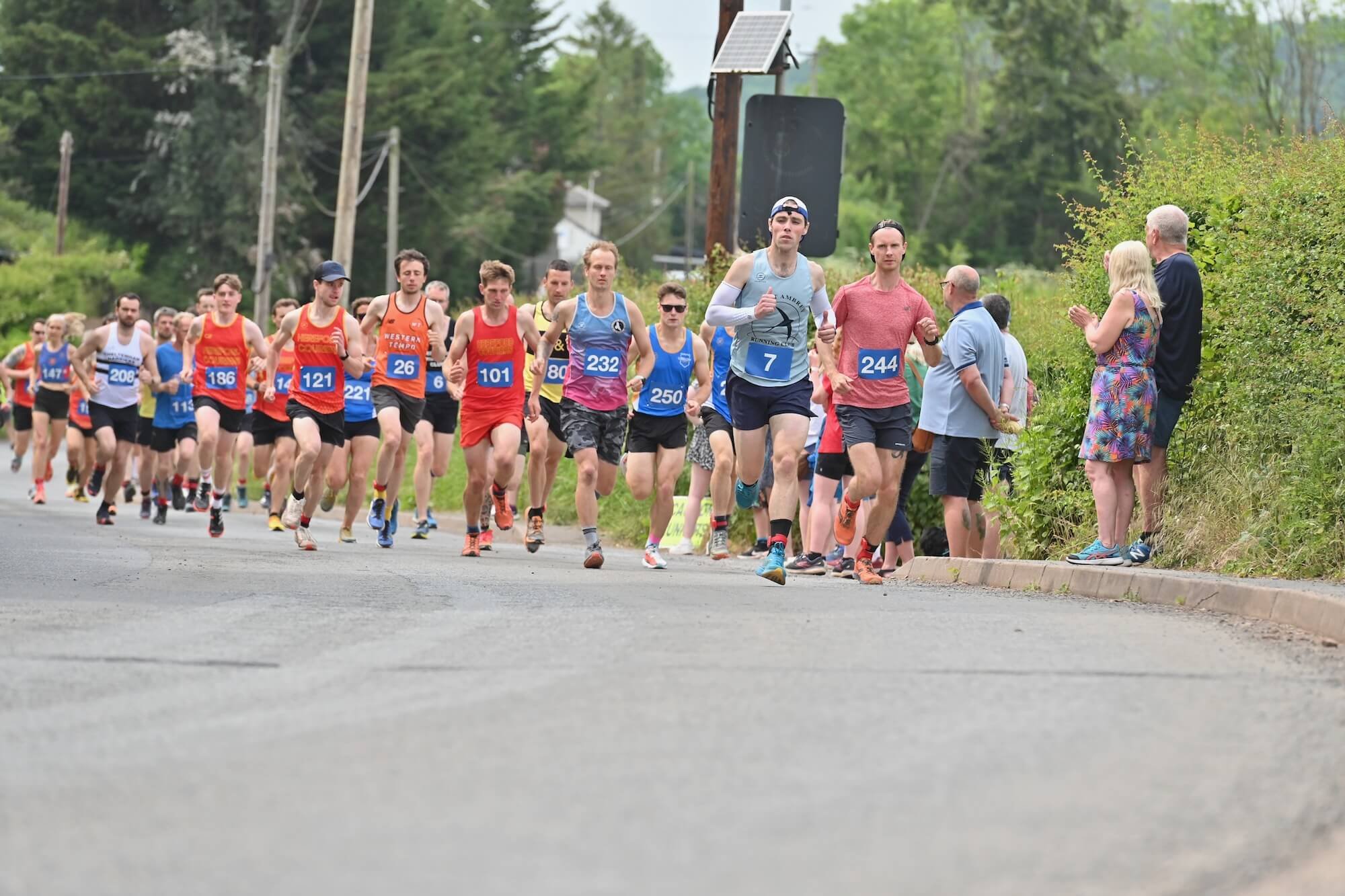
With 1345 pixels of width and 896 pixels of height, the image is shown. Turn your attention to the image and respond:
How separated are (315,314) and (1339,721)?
10.7 m

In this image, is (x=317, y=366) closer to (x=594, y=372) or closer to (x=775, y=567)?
(x=594, y=372)

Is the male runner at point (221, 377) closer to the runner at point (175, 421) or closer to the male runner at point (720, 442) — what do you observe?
the runner at point (175, 421)

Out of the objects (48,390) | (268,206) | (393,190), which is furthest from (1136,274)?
(393,190)

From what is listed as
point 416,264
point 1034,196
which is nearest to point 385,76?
point 1034,196

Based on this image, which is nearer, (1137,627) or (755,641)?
(755,641)

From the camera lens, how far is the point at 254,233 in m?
58.5

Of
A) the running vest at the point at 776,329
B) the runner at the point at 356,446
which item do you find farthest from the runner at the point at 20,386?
the running vest at the point at 776,329

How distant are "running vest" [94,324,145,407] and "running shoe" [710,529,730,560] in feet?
24.0

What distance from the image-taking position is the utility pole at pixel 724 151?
21531 millimetres

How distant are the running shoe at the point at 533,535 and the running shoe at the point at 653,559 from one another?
1.56m

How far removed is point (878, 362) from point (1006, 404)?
202 centimetres

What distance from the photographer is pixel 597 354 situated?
47.8ft

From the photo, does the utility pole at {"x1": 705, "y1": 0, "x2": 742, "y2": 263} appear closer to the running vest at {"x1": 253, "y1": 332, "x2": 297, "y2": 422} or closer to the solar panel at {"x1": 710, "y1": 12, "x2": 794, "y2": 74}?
the solar panel at {"x1": 710, "y1": 12, "x2": 794, "y2": 74}

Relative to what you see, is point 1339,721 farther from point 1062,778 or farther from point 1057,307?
point 1057,307
